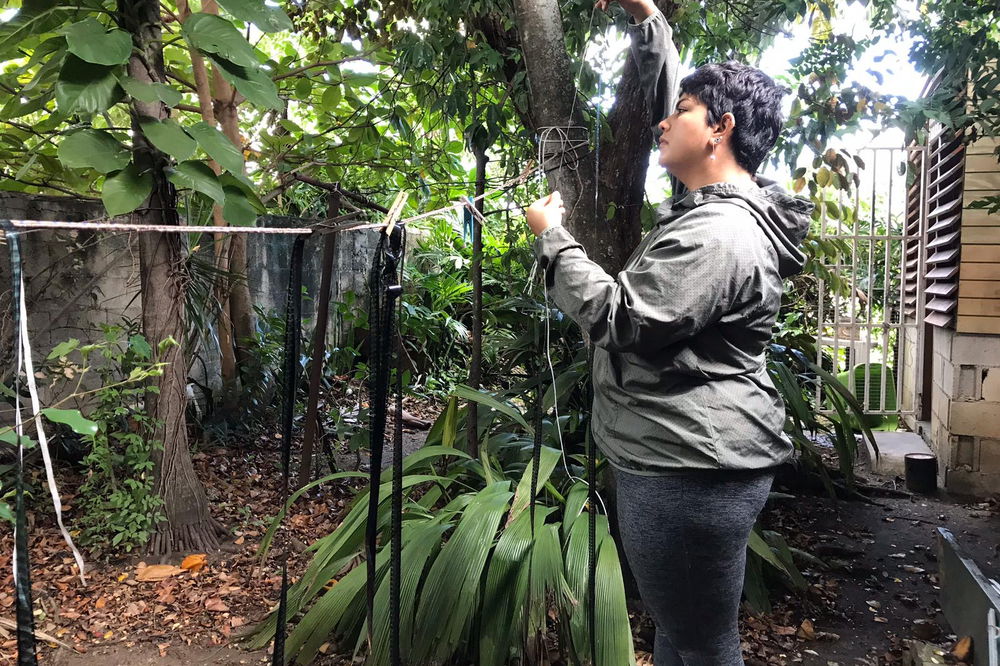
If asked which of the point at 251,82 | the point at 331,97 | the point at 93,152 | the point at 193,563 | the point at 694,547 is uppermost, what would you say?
the point at 331,97

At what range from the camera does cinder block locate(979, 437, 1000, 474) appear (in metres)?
4.02

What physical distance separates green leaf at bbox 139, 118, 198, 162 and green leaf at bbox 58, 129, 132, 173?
0.38ft

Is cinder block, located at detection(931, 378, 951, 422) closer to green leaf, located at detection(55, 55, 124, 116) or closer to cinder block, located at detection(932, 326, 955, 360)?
cinder block, located at detection(932, 326, 955, 360)

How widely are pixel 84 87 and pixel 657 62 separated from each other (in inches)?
58.0

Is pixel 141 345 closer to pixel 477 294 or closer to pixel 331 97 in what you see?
pixel 477 294

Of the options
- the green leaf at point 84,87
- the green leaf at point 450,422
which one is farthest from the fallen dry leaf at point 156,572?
the green leaf at point 84,87

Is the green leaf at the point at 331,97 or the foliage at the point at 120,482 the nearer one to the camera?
the foliage at the point at 120,482

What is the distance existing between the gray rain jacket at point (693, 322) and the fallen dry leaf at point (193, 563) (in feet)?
6.42

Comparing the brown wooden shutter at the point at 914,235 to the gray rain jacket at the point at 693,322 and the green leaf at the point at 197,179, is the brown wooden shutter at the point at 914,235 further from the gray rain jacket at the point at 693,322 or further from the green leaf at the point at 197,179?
the green leaf at the point at 197,179

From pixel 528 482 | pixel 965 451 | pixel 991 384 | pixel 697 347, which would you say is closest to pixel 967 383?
pixel 991 384

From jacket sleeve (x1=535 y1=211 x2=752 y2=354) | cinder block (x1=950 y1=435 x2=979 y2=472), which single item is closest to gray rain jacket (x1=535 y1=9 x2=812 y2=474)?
jacket sleeve (x1=535 y1=211 x2=752 y2=354)

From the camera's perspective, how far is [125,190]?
6.72ft

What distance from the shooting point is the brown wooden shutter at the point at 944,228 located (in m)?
4.19

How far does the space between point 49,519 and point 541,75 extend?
8.29 ft
